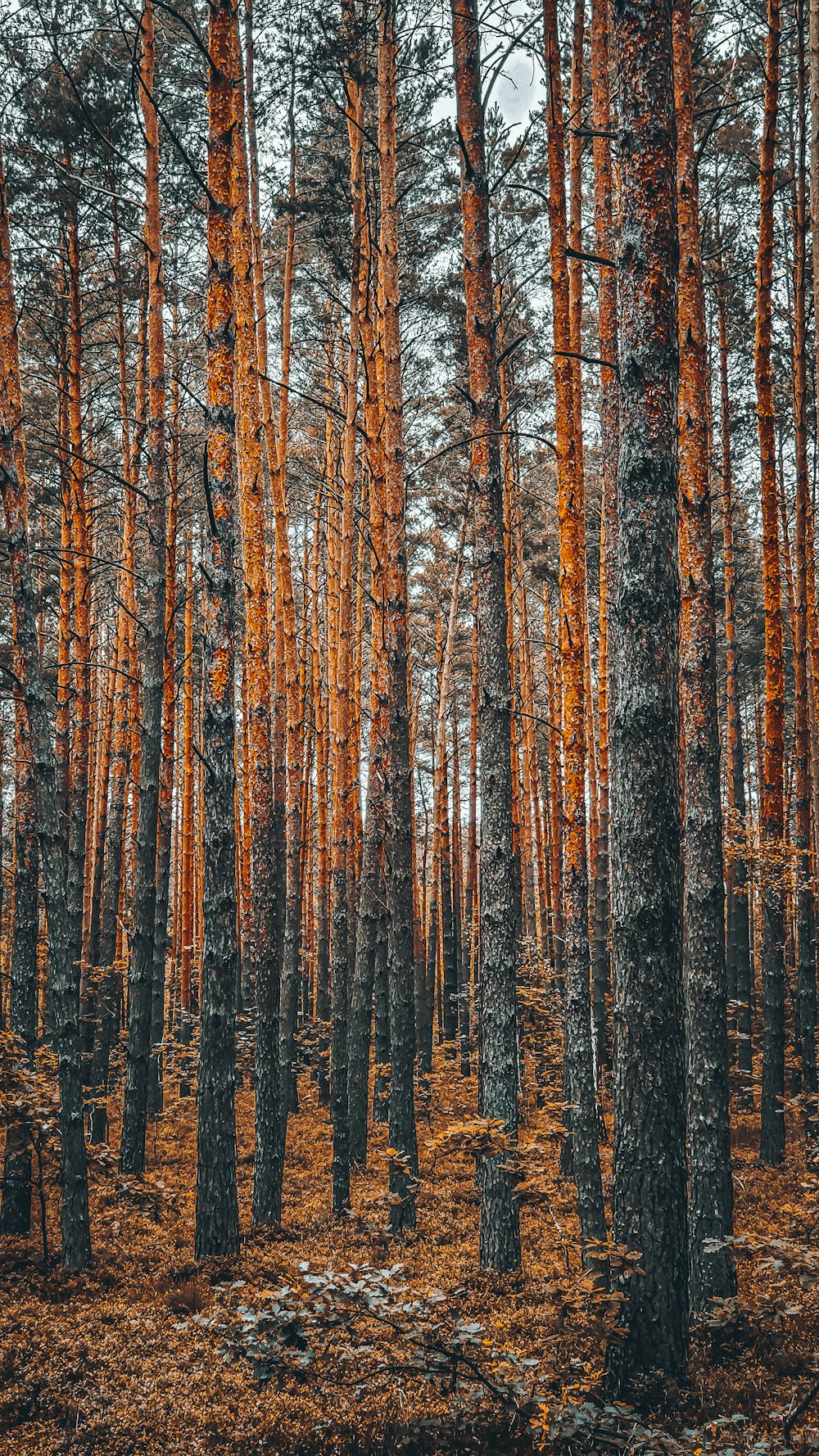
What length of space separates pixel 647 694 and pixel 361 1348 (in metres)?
2.89

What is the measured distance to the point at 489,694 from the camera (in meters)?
6.35

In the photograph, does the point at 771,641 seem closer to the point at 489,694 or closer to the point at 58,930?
the point at 489,694

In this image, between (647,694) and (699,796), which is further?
(699,796)

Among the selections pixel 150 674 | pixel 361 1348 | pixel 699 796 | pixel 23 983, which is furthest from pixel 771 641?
pixel 23 983

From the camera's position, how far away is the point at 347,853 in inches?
388

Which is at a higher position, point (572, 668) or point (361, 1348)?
point (572, 668)

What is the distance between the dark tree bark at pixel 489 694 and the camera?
6.15 meters

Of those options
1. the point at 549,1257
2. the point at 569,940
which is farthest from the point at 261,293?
the point at 549,1257

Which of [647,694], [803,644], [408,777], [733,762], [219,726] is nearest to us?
[647,694]

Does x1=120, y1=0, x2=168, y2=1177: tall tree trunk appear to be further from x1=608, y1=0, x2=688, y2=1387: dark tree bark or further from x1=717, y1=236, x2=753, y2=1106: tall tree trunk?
x1=717, y1=236, x2=753, y2=1106: tall tree trunk

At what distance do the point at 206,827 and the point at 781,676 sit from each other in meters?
6.41

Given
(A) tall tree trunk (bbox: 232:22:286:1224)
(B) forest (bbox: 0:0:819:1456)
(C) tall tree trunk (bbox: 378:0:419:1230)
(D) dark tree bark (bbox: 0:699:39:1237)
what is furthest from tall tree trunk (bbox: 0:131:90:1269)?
(C) tall tree trunk (bbox: 378:0:419:1230)

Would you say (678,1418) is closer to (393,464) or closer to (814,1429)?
(814,1429)

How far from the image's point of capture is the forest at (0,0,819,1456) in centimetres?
367
